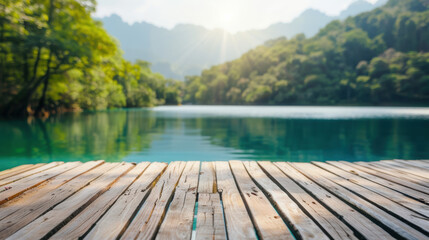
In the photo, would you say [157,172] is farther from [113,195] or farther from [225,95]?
[225,95]

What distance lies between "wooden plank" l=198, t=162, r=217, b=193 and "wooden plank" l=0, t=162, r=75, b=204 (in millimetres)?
1766

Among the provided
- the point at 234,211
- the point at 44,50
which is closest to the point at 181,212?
the point at 234,211

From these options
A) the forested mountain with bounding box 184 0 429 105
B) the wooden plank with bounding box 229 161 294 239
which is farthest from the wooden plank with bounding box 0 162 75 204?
the forested mountain with bounding box 184 0 429 105

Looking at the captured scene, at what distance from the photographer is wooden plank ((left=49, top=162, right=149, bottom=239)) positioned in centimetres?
174

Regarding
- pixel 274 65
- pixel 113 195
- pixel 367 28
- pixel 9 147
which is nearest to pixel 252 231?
pixel 113 195

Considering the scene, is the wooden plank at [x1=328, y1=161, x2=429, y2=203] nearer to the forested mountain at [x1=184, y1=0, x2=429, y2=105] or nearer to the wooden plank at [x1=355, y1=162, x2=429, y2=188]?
the wooden plank at [x1=355, y1=162, x2=429, y2=188]

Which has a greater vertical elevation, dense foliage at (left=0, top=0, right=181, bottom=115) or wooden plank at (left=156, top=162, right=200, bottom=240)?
dense foliage at (left=0, top=0, right=181, bottom=115)

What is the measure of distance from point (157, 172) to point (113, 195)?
0.92 m

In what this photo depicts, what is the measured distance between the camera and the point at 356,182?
10.0 ft

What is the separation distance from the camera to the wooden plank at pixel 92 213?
5.72 feet

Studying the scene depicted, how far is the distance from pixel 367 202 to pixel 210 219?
146 centimetres

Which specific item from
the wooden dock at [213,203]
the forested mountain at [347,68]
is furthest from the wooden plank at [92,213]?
the forested mountain at [347,68]

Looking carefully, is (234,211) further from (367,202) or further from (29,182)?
(29,182)

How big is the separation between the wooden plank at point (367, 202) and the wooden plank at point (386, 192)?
90mm
